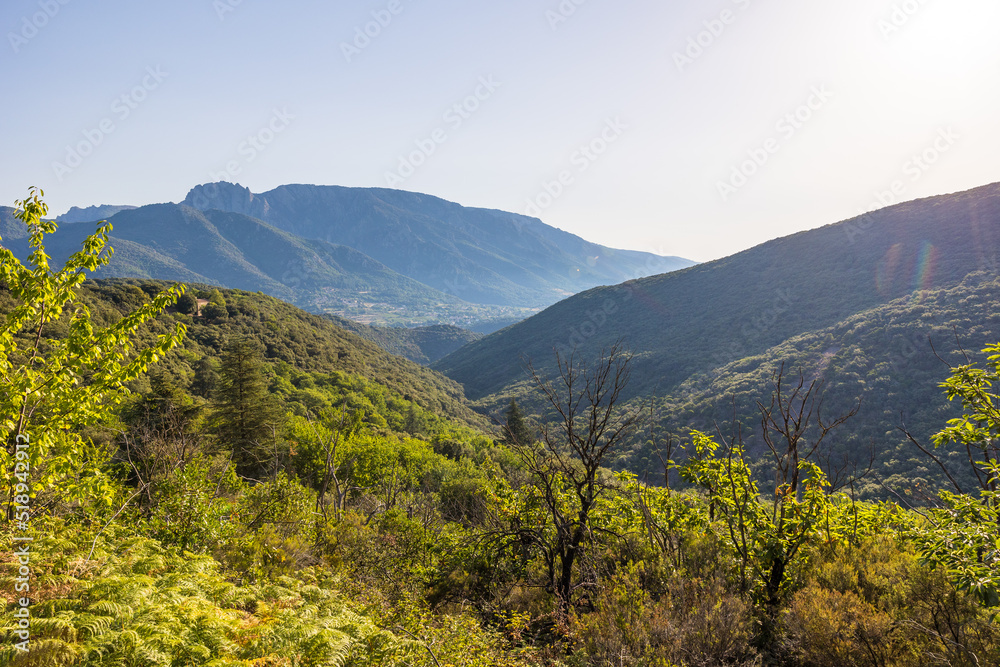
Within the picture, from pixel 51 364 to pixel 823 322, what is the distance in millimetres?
84280

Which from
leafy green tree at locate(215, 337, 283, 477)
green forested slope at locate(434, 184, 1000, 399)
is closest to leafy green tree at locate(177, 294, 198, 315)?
leafy green tree at locate(215, 337, 283, 477)

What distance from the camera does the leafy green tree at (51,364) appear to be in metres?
4.71

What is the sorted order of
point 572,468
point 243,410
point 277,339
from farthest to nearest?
1. point 277,339
2. point 243,410
3. point 572,468

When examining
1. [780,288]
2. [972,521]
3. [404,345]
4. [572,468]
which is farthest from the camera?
[404,345]

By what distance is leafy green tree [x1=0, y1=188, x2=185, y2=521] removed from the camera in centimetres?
471

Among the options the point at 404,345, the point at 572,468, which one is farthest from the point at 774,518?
the point at 404,345

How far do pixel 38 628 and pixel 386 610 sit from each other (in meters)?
4.00

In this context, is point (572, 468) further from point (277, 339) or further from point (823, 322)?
point (823, 322)

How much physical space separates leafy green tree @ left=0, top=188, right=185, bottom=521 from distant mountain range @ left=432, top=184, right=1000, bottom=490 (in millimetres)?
32737

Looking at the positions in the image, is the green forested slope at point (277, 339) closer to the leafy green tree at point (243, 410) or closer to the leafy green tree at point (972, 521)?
the leafy green tree at point (243, 410)

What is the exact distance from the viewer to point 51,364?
490 centimetres

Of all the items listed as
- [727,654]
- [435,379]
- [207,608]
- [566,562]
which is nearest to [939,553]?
[727,654]

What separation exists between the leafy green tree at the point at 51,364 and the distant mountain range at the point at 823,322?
107 feet

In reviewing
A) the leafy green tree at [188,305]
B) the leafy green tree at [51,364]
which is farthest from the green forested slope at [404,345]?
the leafy green tree at [51,364]
